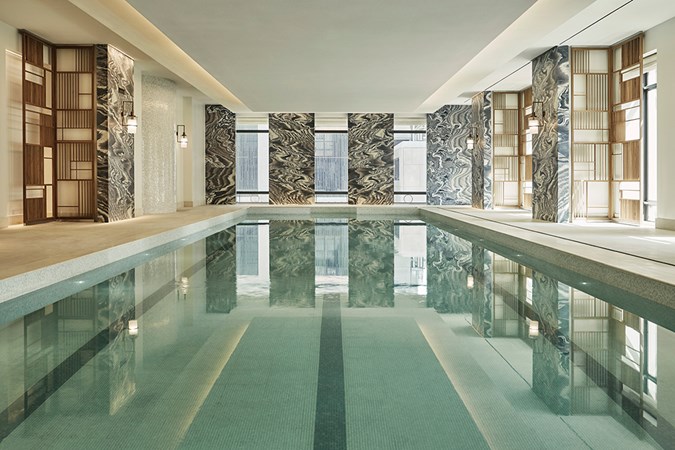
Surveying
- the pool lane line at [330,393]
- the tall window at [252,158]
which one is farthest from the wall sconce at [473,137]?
the pool lane line at [330,393]

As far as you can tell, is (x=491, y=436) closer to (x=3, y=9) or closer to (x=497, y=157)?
(x=3, y=9)

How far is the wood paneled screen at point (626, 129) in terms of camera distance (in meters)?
10.5

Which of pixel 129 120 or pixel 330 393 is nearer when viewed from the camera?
pixel 330 393

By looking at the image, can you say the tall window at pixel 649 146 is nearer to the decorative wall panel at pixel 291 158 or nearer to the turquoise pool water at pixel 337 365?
the turquoise pool water at pixel 337 365

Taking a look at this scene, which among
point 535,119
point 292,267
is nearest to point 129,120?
point 292,267

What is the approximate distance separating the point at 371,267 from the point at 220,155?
13675mm

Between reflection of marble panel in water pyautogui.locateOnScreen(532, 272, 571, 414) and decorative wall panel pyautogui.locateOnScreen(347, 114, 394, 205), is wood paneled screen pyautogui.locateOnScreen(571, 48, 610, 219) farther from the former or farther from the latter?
decorative wall panel pyautogui.locateOnScreen(347, 114, 394, 205)

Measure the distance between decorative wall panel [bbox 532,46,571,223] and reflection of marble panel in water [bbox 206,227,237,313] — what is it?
577 centimetres

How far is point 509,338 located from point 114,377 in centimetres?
232

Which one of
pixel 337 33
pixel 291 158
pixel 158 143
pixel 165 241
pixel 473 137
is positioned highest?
pixel 337 33

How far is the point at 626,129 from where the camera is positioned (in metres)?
10.9

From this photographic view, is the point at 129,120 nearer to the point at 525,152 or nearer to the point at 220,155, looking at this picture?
the point at 220,155

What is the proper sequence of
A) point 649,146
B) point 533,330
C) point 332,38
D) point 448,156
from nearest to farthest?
point 533,330 < point 332,38 < point 649,146 < point 448,156

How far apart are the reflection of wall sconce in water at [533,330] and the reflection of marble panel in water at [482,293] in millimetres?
250
